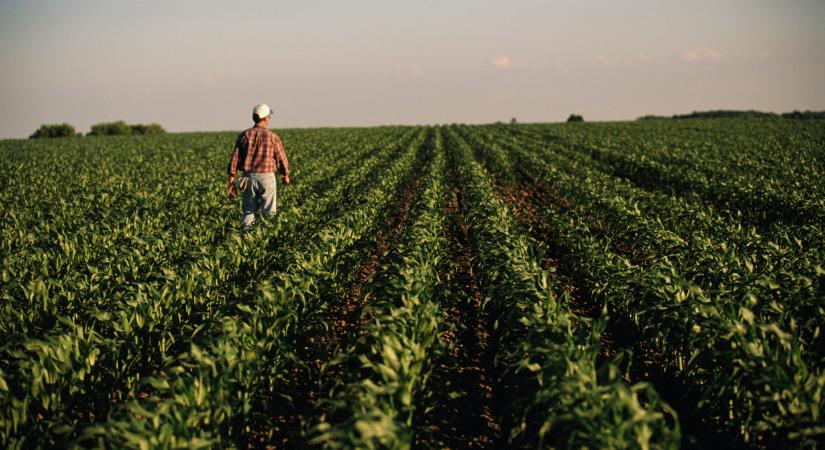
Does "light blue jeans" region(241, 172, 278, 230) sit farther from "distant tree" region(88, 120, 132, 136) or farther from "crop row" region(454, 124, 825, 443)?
"distant tree" region(88, 120, 132, 136)

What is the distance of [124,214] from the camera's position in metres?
10.8

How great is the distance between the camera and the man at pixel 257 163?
8922 mm

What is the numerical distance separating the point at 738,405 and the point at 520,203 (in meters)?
11.7

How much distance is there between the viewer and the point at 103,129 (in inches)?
2985

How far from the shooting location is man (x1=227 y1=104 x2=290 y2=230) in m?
8.92

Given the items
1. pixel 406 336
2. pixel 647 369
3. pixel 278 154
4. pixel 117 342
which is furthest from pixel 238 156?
pixel 647 369

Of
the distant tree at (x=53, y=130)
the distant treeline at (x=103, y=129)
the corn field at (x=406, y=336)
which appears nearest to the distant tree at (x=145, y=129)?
the distant treeline at (x=103, y=129)

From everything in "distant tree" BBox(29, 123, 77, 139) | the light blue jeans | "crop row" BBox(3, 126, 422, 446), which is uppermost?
"distant tree" BBox(29, 123, 77, 139)

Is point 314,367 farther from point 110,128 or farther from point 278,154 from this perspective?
point 110,128

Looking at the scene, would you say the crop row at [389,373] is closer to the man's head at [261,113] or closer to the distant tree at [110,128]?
the man's head at [261,113]

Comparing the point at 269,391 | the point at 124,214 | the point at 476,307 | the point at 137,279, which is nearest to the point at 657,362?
the point at 476,307

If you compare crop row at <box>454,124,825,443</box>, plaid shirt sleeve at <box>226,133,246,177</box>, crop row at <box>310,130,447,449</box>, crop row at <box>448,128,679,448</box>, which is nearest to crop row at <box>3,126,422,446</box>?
crop row at <box>310,130,447,449</box>

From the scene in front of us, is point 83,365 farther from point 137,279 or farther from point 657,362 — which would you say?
point 657,362

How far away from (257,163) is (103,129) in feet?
270
